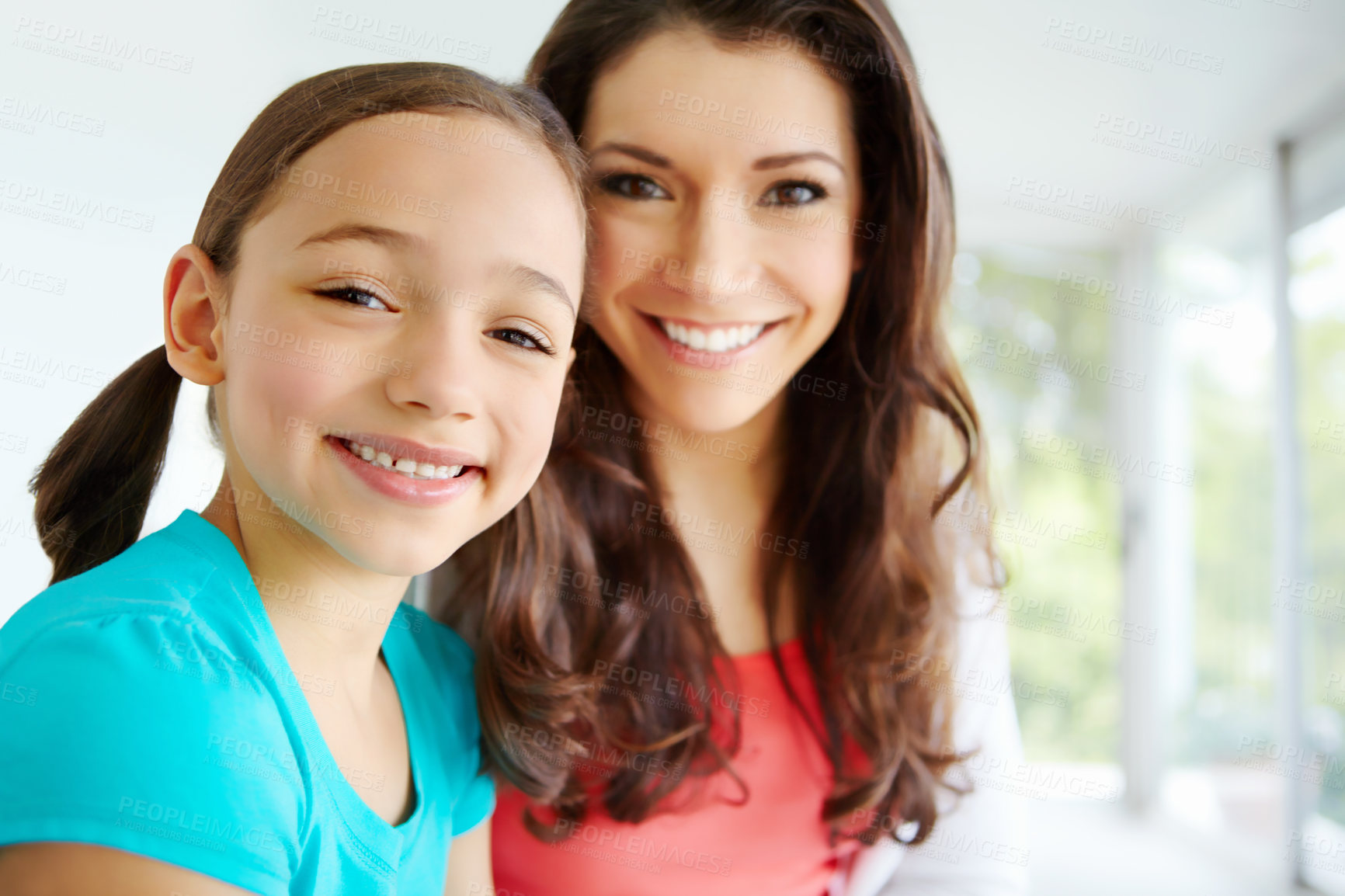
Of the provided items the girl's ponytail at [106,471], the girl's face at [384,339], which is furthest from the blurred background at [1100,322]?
the girl's face at [384,339]

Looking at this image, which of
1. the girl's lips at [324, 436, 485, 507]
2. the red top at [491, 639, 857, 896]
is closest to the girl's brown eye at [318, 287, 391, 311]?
the girl's lips at [324, 436, 485, 507]

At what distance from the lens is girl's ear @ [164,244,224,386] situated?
2.55 ft

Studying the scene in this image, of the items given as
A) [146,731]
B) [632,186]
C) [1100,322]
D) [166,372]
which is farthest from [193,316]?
[1100,322]

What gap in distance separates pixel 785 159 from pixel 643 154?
0.16 metres

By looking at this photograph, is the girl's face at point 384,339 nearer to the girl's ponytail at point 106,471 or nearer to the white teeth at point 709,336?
the girl's ponytail at point 106,471

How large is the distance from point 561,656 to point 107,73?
0.87 meters

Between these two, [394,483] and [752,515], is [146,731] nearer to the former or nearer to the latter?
[394,483]

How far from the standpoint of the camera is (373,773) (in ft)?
2.80

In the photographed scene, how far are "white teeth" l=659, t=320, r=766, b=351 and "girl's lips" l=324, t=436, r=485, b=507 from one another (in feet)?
1.30

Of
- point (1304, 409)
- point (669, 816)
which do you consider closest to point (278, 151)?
point (669, 816)

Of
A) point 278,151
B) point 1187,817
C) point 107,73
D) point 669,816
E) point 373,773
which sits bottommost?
point 1187,817

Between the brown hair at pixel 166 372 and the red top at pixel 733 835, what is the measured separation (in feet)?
1.72

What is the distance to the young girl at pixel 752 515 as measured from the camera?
40.3 inches

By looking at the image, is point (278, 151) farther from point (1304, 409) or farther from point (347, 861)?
point (1304, 409)
